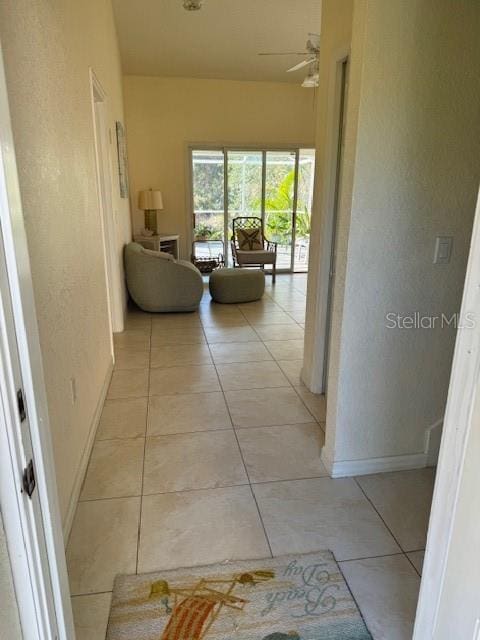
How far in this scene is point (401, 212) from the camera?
191 centimetres

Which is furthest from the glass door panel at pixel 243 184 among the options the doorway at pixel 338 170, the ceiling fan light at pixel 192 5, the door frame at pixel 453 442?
the door frame at pixel 453 442

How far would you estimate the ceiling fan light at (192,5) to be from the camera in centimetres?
385

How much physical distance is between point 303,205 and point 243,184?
1106 millimetres

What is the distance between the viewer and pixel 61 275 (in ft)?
6.44

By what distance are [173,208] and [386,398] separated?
18.3 feet

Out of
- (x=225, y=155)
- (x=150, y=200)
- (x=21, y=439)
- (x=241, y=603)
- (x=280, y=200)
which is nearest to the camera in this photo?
(x=21, y=439)

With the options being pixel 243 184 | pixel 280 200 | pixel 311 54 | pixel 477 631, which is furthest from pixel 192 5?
pixel 477 631

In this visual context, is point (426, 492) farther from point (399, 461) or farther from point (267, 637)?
point (267, 637)

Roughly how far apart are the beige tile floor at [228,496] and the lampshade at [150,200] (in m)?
3.65

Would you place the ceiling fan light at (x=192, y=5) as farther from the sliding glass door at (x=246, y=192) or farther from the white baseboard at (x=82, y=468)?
the white baseboard at (x=82, y=468)

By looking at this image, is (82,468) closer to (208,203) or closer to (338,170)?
(338,170)

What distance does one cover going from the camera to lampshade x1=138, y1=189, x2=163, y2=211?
21.1ft

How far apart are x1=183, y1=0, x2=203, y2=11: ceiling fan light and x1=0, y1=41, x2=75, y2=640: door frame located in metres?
3.82

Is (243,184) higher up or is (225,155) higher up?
(225,155)
